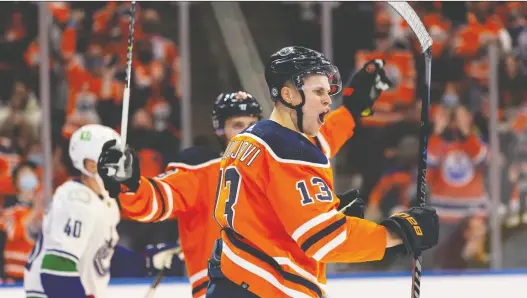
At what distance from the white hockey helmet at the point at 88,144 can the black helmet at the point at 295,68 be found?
0.93m

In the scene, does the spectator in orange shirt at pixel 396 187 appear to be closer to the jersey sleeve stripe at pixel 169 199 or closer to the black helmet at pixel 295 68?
the jersey sleeve stripe at pixel 169 199

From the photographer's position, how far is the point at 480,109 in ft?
17.5

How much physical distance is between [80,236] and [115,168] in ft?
1.39

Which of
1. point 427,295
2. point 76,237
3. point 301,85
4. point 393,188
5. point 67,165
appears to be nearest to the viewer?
point 301,85

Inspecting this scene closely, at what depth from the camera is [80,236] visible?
2.70 m

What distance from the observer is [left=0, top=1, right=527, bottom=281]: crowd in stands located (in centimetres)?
504

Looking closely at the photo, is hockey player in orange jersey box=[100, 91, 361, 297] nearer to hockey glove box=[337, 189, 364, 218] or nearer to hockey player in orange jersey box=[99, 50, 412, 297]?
hockey player in orange jersey box=[99, 50, 412, 297]

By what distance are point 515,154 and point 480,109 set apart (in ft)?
1.11

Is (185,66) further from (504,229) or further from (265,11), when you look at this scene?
(504,229)

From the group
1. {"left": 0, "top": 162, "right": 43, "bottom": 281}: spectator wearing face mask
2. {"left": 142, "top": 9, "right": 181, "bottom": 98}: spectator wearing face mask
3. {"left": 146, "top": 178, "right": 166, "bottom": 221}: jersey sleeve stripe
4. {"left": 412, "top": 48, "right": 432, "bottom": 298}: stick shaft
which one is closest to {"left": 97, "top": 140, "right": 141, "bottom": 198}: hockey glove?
{"left": 146, "top": 178, "right": 166, "bottom": 221}: jersey sleeve stripe

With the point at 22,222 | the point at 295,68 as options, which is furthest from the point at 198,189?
the point at 22,222

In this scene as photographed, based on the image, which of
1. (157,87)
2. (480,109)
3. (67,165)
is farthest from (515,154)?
(67,165)

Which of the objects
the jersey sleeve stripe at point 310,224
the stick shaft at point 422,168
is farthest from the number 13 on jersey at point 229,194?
the stick shaft at point 422,168

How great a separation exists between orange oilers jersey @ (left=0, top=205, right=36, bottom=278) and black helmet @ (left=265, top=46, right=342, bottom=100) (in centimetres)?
318
